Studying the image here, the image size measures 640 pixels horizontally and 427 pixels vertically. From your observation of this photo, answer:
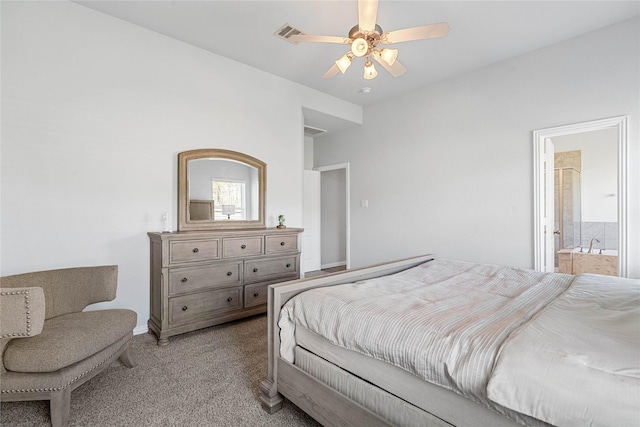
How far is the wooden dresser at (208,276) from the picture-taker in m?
2.64

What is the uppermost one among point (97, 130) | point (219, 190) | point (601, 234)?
point (97, 130)

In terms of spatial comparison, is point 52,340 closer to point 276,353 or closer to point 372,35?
point 276,353

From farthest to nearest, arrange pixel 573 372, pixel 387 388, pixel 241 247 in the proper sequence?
1. pixel 241 247
2. pixel 387 388
3. pixel 573 372

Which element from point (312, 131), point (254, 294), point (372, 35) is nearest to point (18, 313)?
point (254, 294)

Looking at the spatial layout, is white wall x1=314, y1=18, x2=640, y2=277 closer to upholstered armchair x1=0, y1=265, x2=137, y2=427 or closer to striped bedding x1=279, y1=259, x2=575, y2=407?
striped bedding x1=279, y1=259, x2=575, y2=407

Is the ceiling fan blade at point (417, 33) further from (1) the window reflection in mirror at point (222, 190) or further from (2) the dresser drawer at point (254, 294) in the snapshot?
(2) the dresser drawer at point (254, 294)

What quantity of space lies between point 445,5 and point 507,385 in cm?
289

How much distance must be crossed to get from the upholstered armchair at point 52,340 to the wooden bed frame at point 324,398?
101 centimetres

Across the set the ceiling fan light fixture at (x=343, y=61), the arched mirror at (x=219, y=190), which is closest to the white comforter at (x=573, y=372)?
the ceiling fan light fixture at (x=343, y=61)

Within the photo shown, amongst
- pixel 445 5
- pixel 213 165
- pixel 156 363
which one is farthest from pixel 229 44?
pixel 156 363

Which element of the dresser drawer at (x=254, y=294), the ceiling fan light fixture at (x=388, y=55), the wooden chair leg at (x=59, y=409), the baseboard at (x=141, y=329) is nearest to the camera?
the wooden chair leg at (x=59, y=409)

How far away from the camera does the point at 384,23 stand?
2.81 m

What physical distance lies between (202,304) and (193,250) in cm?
53

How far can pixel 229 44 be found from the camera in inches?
127
